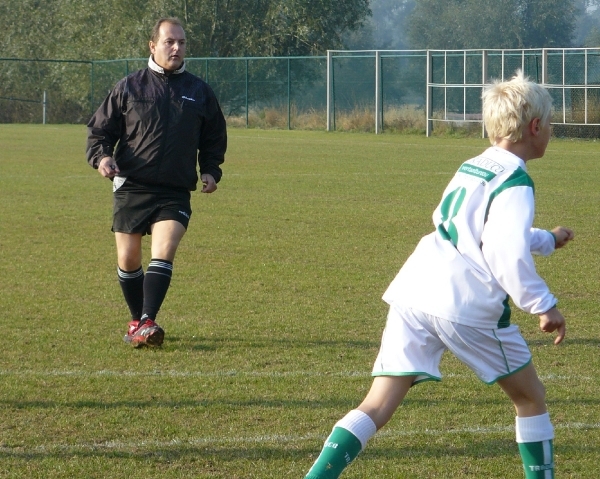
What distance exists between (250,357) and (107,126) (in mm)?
1639

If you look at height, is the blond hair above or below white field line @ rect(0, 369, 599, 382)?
above

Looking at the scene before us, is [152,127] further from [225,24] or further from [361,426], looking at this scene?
[225,24]

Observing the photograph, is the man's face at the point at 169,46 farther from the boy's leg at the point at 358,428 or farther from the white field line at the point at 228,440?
the boy's leg at the point at 358,428

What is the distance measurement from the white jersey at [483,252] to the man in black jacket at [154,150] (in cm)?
289

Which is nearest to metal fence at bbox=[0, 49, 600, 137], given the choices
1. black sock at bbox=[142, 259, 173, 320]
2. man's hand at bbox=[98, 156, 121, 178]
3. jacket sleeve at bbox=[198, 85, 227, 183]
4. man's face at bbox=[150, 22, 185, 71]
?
jacket sleeve at bbox=[198, 85, 227, 183]

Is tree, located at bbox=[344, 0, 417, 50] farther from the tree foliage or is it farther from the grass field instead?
the grass field

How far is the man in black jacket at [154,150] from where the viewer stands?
609 cm

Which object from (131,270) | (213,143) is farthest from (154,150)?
(131,270)

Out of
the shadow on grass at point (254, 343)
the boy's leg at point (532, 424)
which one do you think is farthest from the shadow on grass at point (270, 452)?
the shadow on grass at point (254, 343)

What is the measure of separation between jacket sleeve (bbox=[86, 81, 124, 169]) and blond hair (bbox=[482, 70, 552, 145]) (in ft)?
10.6

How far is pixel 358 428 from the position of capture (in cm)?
335

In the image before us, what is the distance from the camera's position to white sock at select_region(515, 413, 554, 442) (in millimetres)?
3426

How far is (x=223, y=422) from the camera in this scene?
4.59 m

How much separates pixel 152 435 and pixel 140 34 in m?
40.5
